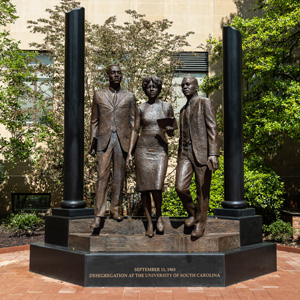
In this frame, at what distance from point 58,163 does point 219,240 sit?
7.13 meters

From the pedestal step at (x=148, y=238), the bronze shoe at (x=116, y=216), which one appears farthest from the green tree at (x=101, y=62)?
the pedestal step at (x=148, y=238)

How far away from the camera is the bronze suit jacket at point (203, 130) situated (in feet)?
21.2

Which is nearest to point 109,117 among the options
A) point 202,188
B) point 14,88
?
point 202,188

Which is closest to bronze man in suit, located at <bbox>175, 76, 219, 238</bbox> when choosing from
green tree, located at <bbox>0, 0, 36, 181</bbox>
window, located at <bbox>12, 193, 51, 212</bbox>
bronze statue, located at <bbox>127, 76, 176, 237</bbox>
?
bronze statue, located at <bbox>127, 76, 176, 237</bbox>

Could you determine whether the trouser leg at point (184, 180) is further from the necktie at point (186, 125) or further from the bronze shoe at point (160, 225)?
the bronze shoe at point (160, 225)

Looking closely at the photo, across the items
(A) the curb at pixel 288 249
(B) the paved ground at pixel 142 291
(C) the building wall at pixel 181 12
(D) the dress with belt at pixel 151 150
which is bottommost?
(A) the curb at pixel 288 249

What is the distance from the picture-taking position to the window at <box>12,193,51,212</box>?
1507 centimetres

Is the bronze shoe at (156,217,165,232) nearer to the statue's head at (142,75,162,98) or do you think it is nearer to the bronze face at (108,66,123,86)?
the statue's head at (142,75,162,98)

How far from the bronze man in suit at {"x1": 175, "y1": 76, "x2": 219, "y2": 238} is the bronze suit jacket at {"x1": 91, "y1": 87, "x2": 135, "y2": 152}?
1031 mm

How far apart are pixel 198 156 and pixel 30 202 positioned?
1027 centimetres

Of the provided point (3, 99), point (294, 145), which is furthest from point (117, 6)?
point (294, 145)

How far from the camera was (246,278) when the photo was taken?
6441mm

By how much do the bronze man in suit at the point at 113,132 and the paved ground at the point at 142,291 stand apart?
1.48m

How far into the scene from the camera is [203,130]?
258 inches
